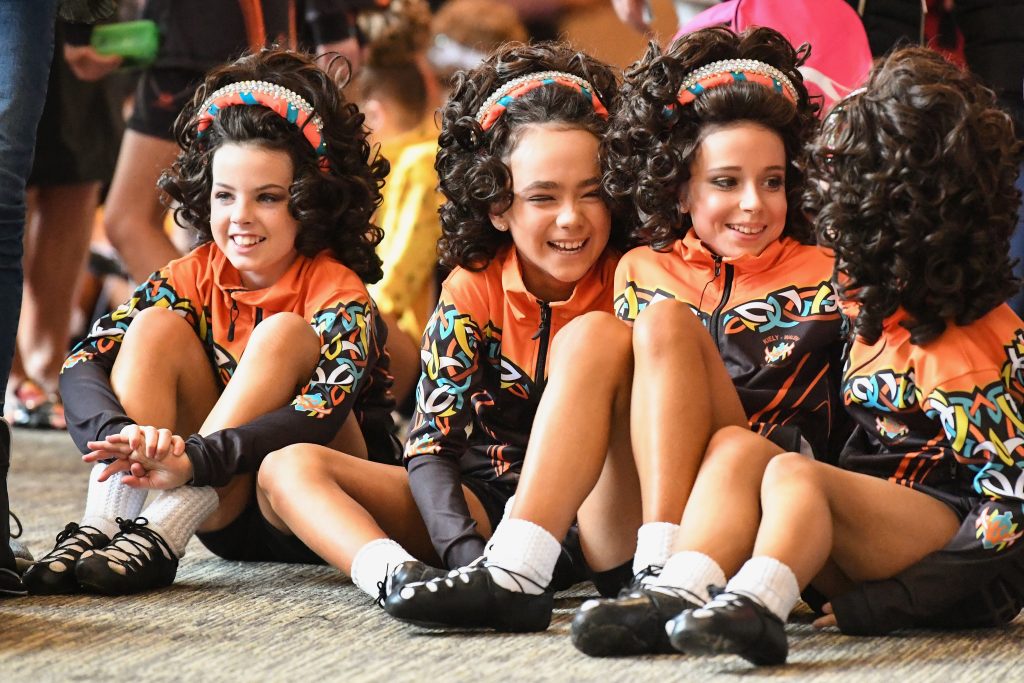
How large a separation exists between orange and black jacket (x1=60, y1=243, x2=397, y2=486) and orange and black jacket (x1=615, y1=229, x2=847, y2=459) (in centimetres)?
43

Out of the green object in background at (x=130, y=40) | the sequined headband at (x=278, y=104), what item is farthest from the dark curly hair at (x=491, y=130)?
the green object in background at (x=130, y=40)

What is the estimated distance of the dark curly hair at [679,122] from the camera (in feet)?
5.85

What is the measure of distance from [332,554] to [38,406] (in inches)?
89.9

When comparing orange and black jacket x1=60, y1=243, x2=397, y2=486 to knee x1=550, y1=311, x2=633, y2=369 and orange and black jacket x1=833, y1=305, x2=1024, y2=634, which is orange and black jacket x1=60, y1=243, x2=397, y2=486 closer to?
knee x1=550, y1=311, x2=633, y2=369

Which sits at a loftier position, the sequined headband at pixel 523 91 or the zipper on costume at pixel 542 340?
the sequined headband at pixel 523 91

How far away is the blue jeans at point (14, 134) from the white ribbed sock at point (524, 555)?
658mm

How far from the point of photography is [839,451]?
1.73 m

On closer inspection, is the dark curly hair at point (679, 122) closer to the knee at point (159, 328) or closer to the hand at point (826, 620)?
the hand at point (826, 620)

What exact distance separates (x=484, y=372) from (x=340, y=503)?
0.31 metres

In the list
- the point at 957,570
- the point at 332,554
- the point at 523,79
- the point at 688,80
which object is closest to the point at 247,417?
the point at 332,554

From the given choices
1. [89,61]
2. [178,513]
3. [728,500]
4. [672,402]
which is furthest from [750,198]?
[89,61]

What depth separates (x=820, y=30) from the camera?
2066mm

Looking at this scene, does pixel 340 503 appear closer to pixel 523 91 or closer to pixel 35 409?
pixel 523 91

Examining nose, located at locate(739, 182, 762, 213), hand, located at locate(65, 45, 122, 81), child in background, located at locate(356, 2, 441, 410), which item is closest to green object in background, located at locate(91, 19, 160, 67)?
hand, located at locate(65, 45, 122, 81)
